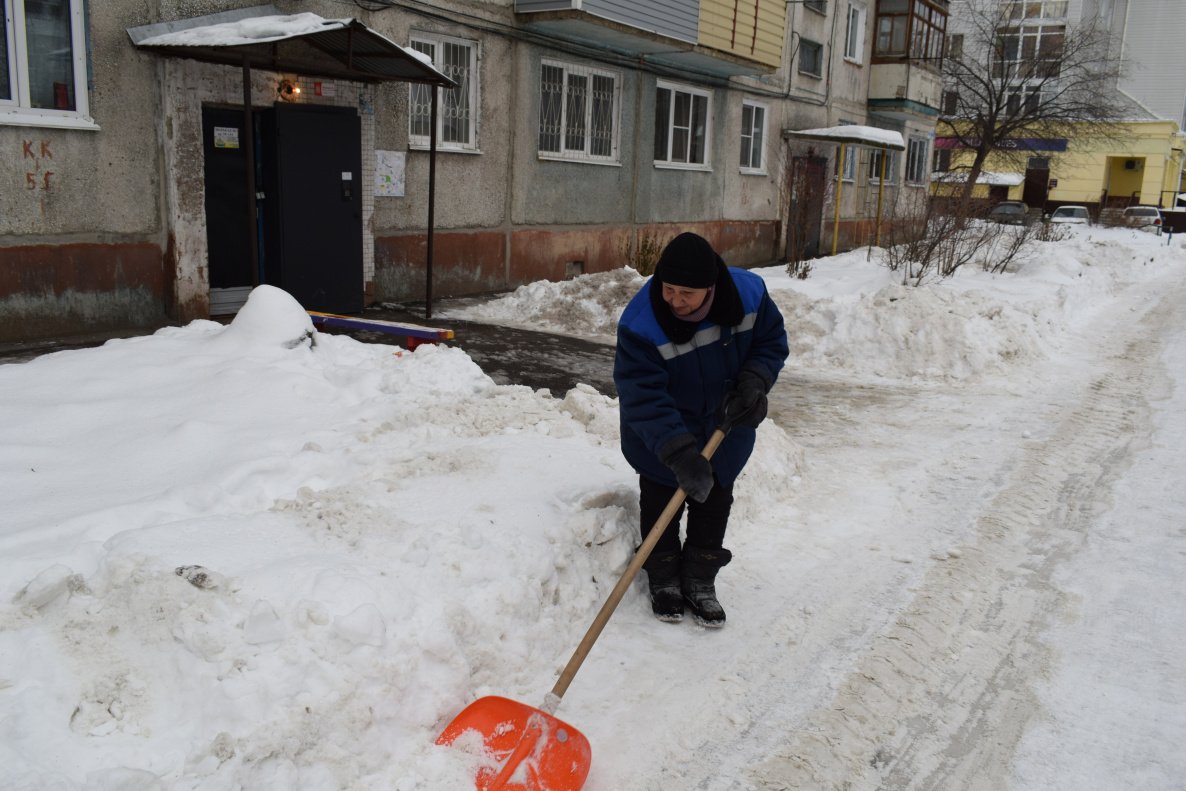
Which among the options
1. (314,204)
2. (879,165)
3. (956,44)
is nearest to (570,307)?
(314,204)

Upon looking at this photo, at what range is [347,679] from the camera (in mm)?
2615

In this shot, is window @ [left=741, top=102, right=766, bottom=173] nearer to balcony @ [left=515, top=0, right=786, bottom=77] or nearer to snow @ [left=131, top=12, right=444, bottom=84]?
balcony @ [left=515, top=0, right=786, bottom=77]

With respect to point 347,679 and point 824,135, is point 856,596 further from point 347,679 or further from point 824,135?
point 824,135

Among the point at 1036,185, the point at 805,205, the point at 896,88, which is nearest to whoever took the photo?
the point at 805,205

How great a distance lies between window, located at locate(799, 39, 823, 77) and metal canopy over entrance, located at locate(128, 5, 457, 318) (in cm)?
1299

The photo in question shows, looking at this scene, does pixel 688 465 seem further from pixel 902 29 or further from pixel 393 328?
pixel 902 29

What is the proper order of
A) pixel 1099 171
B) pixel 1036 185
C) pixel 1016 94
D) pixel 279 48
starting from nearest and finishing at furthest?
pixel 279 48 < pixel 1016 94 < pixel 1036 185 < pixel 1099 171

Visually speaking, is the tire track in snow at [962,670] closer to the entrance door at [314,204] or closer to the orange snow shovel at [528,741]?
the orange snow shovel at [528,741]

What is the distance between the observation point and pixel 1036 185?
138 feet

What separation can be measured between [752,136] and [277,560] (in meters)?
16.7

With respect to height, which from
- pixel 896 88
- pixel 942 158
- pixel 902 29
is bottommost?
pixel 942 158

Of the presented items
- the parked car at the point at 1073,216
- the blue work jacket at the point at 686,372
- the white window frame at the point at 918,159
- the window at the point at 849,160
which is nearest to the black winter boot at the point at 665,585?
the blue work jacket at the point at 686,372

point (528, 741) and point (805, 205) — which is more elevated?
point (805, 205)

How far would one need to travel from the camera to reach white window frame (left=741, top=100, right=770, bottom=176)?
1759 centimetres
